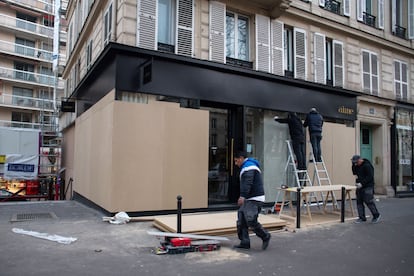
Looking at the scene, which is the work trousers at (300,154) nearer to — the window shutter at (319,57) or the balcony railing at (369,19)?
the window shutter at (319,57)

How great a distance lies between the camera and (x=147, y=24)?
929cm

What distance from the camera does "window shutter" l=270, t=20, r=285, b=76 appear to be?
38.5 ft

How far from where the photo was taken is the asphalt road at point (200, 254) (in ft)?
16.5

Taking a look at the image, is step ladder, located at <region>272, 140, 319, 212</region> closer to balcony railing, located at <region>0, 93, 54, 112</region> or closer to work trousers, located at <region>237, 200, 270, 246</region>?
work trousers, located at <region>237, 200, 270, 246</region>

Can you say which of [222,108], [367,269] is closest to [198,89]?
[222,108]

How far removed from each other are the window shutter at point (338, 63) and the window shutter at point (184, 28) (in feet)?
21.6

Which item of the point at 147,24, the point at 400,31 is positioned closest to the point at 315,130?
the point at 147,24

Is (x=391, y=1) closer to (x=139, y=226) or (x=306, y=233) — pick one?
(x=306, y=233)

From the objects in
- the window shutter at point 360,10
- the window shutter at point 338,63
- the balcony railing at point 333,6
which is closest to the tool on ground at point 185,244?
the window shutter at point 338,63

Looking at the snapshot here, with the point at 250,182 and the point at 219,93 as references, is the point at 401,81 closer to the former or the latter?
the point at 219,93

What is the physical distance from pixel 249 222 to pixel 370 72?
38.6 ft

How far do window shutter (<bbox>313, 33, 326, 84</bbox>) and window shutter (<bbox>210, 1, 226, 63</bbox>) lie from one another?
431 cm

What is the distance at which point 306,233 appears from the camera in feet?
25.0

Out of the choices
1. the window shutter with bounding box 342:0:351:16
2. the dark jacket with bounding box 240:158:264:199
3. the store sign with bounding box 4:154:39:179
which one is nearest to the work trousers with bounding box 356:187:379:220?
the dark jacket with bounding box 240:158:264:199
